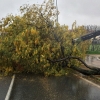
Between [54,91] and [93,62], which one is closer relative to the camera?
[54,91]

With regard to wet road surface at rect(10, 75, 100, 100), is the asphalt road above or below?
above

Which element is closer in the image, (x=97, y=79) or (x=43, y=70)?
(x=97, y=79)

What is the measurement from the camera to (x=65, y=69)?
15023 mm

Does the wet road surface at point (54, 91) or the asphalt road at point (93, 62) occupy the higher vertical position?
the asphalt road at point (93, 62)

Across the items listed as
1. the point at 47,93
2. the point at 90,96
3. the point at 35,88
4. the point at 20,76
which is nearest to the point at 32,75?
the point at 20,76

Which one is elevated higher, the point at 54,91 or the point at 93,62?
the point at 93,62

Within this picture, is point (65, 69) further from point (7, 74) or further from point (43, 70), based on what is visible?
point (7, 74)

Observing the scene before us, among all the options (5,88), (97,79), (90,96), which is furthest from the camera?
(97,79)

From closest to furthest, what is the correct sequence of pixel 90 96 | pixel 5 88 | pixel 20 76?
1. pixel 90 96
2. pixel 5 88
3. pixel 20 76

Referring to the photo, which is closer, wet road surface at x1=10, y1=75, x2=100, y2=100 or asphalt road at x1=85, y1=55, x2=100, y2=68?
wet road surface at x1=10, y1=75, x2=100, y2=100

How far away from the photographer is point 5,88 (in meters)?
10.5

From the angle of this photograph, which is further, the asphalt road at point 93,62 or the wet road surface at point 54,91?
the asphalt road at point 93,62

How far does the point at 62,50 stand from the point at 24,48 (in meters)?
2.35

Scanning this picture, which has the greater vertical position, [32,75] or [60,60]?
[60,60]
